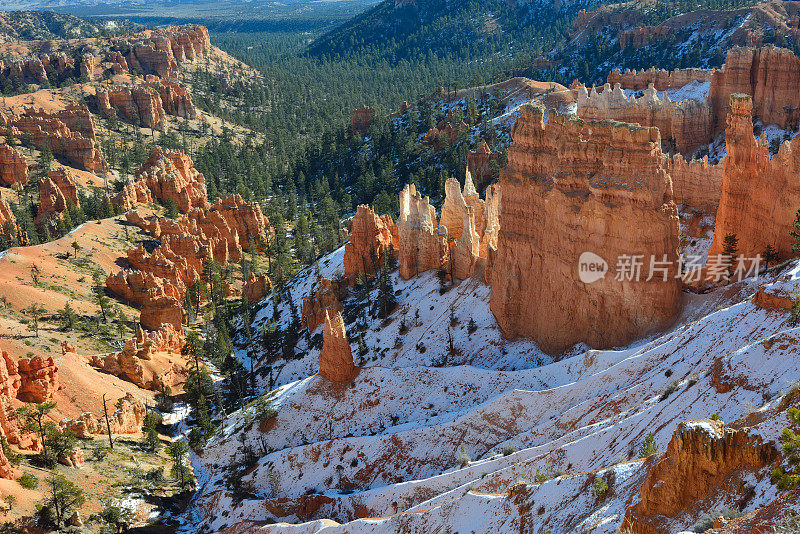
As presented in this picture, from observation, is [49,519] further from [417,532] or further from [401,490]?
[417,532]

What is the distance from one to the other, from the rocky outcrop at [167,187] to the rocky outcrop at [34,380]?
50.9m

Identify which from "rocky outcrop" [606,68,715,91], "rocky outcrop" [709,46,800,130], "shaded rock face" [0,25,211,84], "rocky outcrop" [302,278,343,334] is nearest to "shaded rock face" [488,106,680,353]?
"rocky outcrop" [302,278,343,334]

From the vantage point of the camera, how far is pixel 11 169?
99.3m

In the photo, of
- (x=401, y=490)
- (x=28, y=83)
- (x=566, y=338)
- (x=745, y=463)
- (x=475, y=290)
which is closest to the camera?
(x=745, y=463)

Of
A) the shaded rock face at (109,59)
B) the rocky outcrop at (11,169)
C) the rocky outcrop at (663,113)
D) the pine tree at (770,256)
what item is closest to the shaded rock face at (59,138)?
the rocky outcrop at (11,169)

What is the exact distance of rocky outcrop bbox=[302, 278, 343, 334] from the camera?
64500mm

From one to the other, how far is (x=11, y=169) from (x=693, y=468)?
10343cm

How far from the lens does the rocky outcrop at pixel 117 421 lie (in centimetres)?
4666

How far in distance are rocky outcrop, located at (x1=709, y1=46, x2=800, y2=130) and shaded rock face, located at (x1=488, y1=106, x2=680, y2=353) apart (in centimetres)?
3965

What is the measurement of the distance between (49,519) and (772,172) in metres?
41.9

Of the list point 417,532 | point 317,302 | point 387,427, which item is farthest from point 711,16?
point 417,532

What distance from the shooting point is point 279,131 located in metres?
162

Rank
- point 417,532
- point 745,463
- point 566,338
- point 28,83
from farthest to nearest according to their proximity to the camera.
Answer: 1. point 28,83
2. point 566,338
3. point 417,532
4. point 745,463
